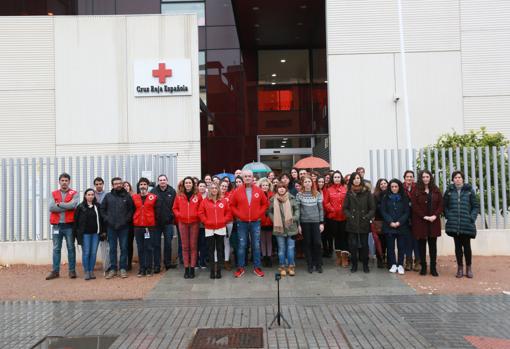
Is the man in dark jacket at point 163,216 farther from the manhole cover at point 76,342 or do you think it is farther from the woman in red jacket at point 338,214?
the manhole cover at point 76,342

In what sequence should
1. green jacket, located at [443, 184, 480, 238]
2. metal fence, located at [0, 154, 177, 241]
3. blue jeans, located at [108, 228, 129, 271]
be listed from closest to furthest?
green jacket, located at [443, 184, 480, 238] < blue jeans, located at [108, 228, 129, 271] < metal fence, located at [0, 154, 177, 241]

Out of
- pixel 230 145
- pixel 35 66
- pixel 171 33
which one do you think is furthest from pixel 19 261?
pixel 230 145

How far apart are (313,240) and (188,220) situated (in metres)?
2.40

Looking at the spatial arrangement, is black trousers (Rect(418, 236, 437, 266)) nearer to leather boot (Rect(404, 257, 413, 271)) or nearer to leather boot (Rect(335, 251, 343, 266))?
leather boot (Rect(404, 257, 413, 271))

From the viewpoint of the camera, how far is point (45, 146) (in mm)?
13406

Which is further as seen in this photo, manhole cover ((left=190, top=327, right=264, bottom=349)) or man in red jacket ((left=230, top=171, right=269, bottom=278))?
man in red jacket ((left=230, top=171, right=269, bottom=278))

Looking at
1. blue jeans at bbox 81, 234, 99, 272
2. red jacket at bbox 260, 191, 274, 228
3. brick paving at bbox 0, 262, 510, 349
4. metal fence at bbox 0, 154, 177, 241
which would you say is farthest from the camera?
metal fence at bbox 0, 154, 177, 241

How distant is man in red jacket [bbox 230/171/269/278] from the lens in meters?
8.66

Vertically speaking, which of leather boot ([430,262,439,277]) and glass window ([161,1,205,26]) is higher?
glass window ([161,1,205,26])

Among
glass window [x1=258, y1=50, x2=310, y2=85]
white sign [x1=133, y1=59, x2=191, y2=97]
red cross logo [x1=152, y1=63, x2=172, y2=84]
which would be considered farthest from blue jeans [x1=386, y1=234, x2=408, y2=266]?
glass window [x1=258, y1=50, x2=310, y2=85]

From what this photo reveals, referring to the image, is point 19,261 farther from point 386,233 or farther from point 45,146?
point 386,233

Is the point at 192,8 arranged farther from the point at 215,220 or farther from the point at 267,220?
the point at 215,220

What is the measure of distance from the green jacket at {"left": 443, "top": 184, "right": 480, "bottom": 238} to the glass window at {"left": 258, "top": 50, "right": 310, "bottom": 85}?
42.4 ft

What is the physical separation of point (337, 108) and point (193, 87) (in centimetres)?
428
